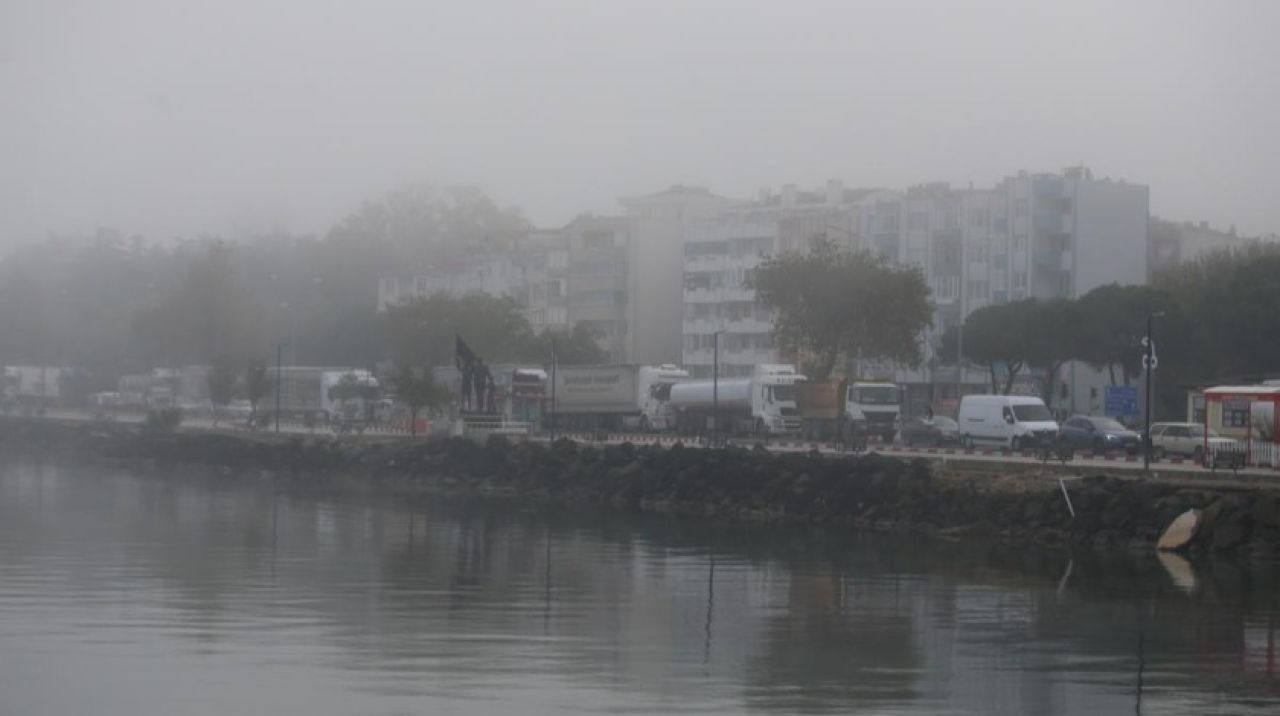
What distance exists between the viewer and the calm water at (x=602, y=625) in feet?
59.4

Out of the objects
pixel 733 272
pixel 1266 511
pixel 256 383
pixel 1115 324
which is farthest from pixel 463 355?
pixel 733 272

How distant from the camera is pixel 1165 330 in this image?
3140 inches

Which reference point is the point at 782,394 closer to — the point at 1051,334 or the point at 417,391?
the point at 417,391

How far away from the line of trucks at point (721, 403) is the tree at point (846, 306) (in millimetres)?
6529

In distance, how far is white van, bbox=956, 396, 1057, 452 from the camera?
57438 millimetres

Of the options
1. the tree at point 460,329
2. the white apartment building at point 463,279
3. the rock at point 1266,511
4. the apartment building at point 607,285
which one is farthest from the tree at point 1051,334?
the white apartment building at point 463,279

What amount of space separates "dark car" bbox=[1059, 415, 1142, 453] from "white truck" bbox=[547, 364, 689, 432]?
22.3 meters

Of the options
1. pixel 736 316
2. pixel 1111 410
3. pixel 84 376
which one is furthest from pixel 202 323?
pixel 1111 410

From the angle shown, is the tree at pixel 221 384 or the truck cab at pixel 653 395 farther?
the tree at pixel 221 384

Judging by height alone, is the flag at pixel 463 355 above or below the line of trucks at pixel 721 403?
above

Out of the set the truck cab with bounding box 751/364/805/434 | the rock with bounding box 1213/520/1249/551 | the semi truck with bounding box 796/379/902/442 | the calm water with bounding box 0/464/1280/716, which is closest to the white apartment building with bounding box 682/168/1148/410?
the truck cab with bounding box 751/364/805/434

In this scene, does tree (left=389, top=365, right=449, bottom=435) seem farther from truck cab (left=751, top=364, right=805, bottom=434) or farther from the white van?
the white van

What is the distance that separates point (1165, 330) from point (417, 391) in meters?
34.2

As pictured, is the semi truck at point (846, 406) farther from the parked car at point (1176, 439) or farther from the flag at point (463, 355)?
the flag at point (463, 355)
